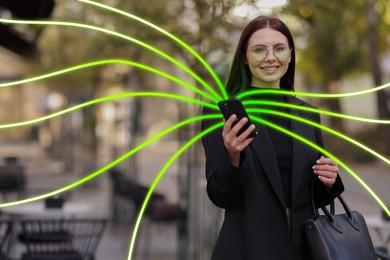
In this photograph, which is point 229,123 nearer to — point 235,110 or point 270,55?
point 235,110

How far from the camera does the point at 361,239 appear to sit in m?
2.75

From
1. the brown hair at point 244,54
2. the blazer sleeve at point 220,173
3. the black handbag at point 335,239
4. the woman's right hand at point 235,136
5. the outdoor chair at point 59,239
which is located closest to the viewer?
the woman's right hand at point 235,136

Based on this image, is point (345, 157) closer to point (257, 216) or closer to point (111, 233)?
point (111, 233)

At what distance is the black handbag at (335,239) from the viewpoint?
8.67 feet

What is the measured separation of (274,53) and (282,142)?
1.07ft

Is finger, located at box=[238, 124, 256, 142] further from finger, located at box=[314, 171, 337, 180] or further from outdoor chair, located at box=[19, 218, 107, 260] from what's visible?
outdoor chair, located at box=[19, 218, 107, 260]

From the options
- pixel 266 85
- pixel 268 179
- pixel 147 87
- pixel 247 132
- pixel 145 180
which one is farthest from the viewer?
pixel 147 87

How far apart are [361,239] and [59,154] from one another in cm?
2870

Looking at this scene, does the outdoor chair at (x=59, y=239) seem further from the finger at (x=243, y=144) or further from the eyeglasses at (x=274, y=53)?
the finger at (x=243, y=144)

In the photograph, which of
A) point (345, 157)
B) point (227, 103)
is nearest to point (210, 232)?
point (227, 103)

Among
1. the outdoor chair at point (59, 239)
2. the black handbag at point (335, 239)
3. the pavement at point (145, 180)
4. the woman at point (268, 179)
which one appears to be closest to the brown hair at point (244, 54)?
the woman at point (268, 179)

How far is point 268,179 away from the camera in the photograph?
2.66m

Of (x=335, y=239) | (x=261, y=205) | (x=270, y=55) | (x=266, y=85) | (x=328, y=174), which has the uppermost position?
(x=270, y=55)

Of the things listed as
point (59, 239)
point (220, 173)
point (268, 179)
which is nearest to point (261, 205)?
point (268, 179)
